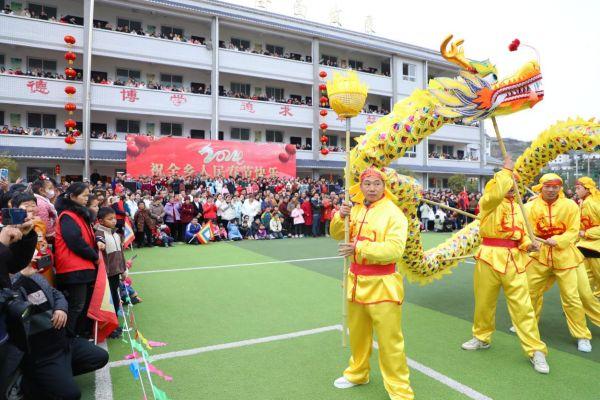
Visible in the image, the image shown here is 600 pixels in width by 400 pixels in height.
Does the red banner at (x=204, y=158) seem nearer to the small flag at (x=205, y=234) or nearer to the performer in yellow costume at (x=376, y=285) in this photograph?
the small flag at (x=205, y=234)

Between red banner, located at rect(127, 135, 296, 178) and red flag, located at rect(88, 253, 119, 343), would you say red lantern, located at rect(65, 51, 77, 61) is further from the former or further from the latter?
red flag, located at rect(88, 253, 119, 343)

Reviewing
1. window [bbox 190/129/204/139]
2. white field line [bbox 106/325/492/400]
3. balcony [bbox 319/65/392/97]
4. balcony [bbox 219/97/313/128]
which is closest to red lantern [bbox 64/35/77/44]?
window [bbox 190/129/204/139]

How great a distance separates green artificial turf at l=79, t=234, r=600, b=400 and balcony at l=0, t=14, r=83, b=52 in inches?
645

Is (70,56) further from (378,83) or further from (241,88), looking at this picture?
(378,83)

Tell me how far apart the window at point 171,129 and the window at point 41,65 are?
574 centimetres

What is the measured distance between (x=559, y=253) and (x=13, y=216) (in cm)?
523

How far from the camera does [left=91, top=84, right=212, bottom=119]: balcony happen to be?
19266mm

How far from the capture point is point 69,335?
3430 millimetres

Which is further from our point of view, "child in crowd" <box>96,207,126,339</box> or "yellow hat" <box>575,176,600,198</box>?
"yellow hat" <box>575,176,600,198</box>

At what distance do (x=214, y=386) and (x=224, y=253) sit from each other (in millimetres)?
7206

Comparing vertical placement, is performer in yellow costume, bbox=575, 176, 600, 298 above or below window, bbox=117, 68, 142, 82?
below

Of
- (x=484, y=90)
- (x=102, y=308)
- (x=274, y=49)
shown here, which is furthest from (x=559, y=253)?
(x=274, y=49)

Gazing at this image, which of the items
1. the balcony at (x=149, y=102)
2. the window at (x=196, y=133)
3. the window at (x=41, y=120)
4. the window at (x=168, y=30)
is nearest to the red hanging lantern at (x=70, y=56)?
the balcony at (x=149, y=102)

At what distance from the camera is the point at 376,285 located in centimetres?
315
